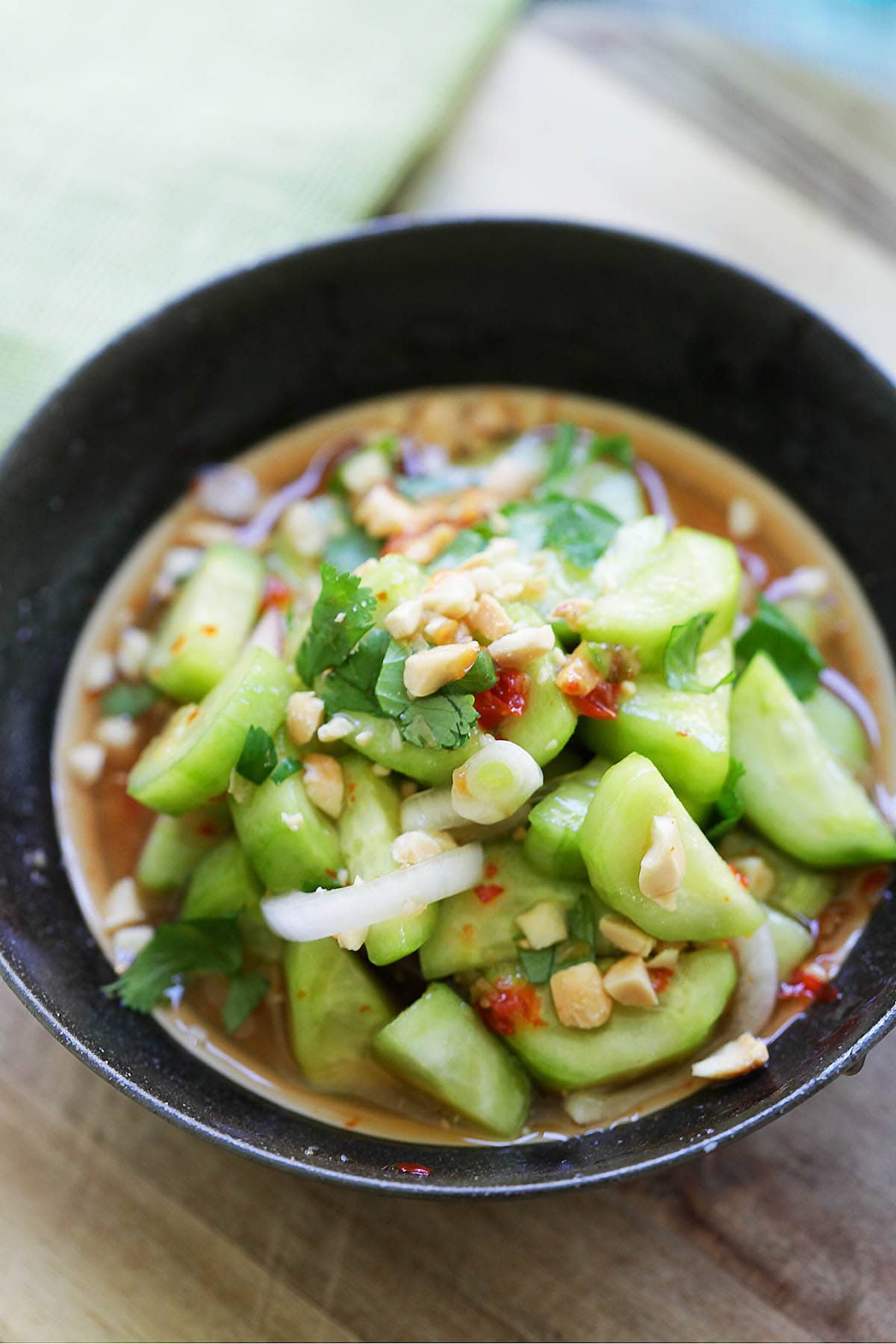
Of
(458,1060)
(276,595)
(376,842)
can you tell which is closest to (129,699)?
(276,595)

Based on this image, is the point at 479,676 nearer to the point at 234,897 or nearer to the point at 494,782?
the point at 494,782

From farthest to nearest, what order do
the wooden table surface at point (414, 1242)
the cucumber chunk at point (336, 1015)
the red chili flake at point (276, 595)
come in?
the red chili flake at point (276, 595) → the wooden table surface at point (414, 1242) → the cucumber chunk at point (336, 1015)

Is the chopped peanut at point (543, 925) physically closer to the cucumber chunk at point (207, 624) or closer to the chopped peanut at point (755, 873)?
the chopped peanut at point (755, 873)

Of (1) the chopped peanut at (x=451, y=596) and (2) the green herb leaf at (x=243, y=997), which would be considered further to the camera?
(2) the green herb leaf at (x=243, y=997)

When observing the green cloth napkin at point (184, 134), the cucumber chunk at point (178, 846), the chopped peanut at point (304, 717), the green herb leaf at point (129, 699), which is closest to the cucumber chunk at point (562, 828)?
the chopped peanut at point (304, 717)

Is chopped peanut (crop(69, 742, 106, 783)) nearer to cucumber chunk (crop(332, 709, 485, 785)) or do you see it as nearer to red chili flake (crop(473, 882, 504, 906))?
cucumber chunk (crop(332, 709, 485, 785))

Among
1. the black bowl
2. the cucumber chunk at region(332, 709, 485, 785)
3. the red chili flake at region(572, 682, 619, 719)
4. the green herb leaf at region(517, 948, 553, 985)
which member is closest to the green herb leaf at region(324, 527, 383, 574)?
the black bowl
